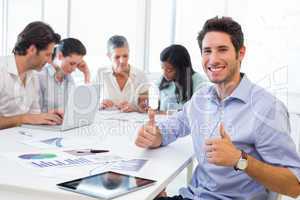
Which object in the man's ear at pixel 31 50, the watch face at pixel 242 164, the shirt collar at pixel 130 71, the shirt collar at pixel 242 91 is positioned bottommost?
the watch face at pixel 242 164

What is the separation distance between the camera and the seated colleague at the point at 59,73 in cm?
288

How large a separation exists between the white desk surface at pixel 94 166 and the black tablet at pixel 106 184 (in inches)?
0.8

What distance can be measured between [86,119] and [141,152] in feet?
2.43

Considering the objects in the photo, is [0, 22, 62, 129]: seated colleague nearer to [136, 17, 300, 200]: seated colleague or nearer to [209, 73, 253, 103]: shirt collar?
[136, 17, 300, 200]: seated colleague

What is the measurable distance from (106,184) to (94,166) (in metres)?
0.24

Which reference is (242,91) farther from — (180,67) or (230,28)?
(180,67)

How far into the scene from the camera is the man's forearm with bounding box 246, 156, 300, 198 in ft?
4.07

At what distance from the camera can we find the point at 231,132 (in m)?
1.46

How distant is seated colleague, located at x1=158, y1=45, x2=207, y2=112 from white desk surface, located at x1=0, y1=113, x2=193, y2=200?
0.88 meters

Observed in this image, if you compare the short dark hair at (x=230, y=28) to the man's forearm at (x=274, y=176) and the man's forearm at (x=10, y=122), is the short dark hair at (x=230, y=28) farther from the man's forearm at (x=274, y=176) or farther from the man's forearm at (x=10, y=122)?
the man's forearm at (x=10, y=122)

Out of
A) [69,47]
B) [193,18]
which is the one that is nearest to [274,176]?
[69,47]

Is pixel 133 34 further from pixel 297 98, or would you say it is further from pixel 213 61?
pixel 213 61

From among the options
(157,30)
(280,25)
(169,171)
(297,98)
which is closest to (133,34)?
(157,30)

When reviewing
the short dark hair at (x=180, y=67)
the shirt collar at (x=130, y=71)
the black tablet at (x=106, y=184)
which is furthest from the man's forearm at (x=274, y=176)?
the shirt collar at (x=130, y=71)
